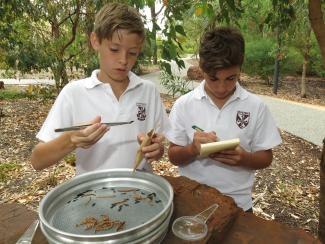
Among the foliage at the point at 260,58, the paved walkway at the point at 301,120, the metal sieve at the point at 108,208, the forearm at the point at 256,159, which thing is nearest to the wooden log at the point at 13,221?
the metal sieve at the point at 108,208

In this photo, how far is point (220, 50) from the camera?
1.79 meters

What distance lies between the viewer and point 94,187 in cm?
129

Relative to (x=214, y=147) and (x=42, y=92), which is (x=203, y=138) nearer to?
(x=214, y=147)

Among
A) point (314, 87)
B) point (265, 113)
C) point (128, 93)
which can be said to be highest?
point (128, 93)

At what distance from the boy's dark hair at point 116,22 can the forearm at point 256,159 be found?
2.75 feet

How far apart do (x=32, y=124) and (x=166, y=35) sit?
16.8 ft

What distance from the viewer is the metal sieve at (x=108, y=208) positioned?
3.00 feet

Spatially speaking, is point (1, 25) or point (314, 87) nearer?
point (1, 25)

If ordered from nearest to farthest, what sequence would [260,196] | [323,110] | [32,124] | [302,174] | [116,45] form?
[116,45] → [260,196] → [302,174] → [32,124] → [323,110]

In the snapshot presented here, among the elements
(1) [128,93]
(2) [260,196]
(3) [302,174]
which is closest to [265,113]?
(1) [128,93]

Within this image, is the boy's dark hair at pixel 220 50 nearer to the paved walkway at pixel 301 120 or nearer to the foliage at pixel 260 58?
the paved walkway at pixel 301 120

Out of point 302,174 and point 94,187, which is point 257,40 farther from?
point 94,187

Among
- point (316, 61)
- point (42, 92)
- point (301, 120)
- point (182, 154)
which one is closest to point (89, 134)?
point (182, 154)

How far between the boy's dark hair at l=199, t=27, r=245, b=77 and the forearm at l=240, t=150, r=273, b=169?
0.48m
